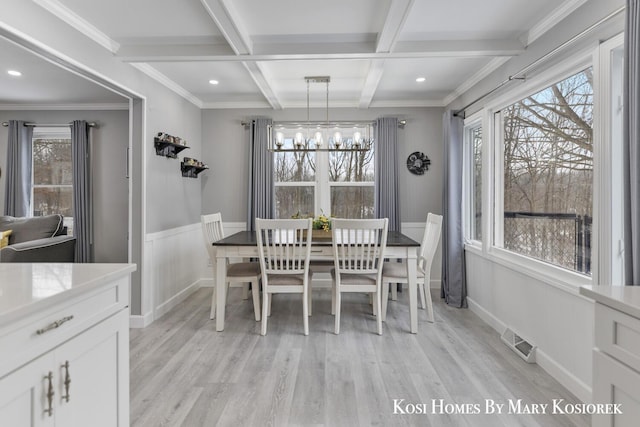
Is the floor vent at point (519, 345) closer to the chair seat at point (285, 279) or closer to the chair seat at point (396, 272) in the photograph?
the chair seat at point (396, 272)

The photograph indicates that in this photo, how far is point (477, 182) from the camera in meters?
3.83

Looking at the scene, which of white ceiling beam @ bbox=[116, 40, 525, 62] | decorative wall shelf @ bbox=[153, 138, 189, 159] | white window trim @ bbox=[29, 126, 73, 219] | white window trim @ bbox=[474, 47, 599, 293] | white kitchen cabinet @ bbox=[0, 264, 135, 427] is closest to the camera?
white kitchen cabinet @ bbox=[0, 264, 135, 427]

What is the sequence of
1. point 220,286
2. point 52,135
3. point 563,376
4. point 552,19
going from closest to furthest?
1. point 563,376
2. point 552,19
3. point 220,286
4. point 52,135

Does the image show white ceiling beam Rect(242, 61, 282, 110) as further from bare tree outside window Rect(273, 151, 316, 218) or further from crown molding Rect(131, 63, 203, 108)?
crown molding Rect(131, 63, 203, 108)

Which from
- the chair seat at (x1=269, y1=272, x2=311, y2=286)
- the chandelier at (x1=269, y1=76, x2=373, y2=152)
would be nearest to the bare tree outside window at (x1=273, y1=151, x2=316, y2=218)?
the chandelier at (x1=269, y1=76, x2=373, y2=152)

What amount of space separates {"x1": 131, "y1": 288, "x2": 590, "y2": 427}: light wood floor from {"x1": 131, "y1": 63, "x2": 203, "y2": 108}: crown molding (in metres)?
2.47

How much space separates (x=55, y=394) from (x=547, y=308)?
2840 mm

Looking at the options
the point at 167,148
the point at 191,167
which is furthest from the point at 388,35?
the point at 191,167

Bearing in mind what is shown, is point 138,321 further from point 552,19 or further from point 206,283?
point 552,19

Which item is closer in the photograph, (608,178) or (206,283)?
(608,178)

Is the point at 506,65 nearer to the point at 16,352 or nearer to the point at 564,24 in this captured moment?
the point at 564,24

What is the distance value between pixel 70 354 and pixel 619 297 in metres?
1.86

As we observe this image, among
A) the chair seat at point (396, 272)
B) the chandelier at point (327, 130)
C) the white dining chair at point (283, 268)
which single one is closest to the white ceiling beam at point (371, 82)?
the chandelier at point (327, 130)

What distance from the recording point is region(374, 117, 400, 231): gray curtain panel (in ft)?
14.8
